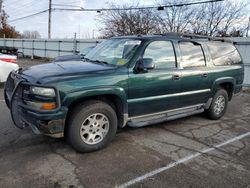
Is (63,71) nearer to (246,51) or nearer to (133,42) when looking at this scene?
(133,42)

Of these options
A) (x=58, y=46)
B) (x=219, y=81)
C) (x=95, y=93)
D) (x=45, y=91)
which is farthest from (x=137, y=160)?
(x=58, y=46)

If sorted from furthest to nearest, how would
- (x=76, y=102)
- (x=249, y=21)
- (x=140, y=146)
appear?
(x=249, y=21)
(x=140, y=146)
(x=76, y=102)

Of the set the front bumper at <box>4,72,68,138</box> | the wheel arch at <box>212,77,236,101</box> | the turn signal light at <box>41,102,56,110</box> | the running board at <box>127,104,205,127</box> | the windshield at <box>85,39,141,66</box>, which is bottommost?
the running board at <box>127,104,205,127</box>

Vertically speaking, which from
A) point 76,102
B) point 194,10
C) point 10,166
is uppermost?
point 194,10

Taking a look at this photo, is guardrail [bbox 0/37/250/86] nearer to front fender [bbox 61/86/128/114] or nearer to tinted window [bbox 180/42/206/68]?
tinted window [bbox 180/42/206/68]

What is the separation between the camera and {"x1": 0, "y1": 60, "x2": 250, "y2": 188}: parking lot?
3.17 m

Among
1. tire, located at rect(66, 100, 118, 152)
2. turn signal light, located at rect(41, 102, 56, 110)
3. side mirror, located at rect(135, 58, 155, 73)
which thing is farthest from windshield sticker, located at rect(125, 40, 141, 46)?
turn signal light, located at rect(41, 102, 56, 110)

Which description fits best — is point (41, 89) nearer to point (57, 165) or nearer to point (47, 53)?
point (57, 165)

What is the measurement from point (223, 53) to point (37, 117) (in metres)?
4.58

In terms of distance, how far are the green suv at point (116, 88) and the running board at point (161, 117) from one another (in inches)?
0.7

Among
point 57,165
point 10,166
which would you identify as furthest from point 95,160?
point 10,166

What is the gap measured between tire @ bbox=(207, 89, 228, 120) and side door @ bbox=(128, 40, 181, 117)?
135cm

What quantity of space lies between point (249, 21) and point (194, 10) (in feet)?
22.3

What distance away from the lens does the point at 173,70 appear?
4699mm
